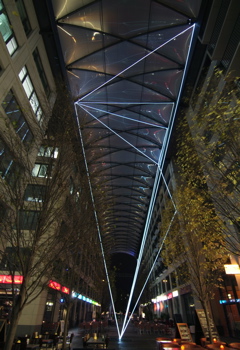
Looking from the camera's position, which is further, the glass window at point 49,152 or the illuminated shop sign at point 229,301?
the illuminated shop sign at point 229,301

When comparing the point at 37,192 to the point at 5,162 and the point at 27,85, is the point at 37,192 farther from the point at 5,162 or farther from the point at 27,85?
the point at 27,85

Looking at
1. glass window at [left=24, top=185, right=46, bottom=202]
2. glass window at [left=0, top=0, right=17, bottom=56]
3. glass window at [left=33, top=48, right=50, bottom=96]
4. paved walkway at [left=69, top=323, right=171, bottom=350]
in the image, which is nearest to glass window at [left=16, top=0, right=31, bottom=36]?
glass window at [left=33, top=48, right=50, bottom=96]

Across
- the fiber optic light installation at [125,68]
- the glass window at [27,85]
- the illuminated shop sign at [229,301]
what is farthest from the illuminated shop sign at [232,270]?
the glass window at [27,85]

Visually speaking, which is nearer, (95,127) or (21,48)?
(21,48)

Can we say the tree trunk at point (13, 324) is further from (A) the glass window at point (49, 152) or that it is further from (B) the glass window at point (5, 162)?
(A) the glass window at point (49, 152)

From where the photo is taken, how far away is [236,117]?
6227 millimetres

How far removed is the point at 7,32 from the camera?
11.0 m

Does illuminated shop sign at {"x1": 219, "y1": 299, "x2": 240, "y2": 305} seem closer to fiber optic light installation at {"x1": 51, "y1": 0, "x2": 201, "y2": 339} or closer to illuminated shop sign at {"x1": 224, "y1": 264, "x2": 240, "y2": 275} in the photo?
illuminated shop sign at {"x1": 224, "y1": 264, "x2": 240, "y2": 275}

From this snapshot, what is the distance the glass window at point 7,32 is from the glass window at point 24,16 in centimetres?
178

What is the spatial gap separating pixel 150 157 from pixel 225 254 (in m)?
15.7

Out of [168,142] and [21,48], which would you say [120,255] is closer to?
[168,142]

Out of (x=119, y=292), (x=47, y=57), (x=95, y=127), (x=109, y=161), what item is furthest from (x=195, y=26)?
(x=119, y=292)

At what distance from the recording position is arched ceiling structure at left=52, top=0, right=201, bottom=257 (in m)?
13.2

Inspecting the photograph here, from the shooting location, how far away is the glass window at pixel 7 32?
34.2 ft
